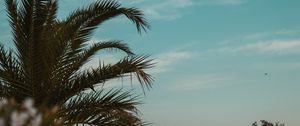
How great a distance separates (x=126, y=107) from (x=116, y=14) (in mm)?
2499

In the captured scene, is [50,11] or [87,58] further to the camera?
[87,58]

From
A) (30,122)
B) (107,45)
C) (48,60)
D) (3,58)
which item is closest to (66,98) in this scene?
(48,60)

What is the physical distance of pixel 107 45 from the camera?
13.2 metres

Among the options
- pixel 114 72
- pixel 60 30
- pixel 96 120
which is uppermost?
pixel 60 30

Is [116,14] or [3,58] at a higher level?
[116,14]

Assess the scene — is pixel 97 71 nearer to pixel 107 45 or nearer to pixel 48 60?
pixel 48 60

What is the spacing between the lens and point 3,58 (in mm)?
11188

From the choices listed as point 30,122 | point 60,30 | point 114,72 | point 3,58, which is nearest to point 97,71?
point 114,72

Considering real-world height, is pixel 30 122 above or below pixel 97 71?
below

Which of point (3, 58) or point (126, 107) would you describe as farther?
point (3, 58)

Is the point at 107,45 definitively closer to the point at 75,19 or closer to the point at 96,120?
the point at 75,19

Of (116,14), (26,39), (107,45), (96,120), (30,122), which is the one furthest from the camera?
(107,45)

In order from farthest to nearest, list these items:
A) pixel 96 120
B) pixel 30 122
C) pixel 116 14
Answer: pixel 116 14 < pixel 96 120 < pixel 30 122

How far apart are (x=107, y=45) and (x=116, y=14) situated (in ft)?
4.43
